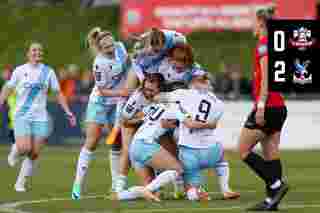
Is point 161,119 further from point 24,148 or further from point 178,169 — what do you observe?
point 24,148

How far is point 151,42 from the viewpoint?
45.1 ft

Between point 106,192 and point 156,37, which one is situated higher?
point 156,37

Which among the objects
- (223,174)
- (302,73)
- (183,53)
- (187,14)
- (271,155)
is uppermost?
(187,14)

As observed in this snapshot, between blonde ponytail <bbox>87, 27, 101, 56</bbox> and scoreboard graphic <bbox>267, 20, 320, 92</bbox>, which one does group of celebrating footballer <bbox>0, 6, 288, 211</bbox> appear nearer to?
blonde ponytail <bbox>87, 27, 101, 56</bbox>

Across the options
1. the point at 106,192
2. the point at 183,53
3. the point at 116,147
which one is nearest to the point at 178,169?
the point at 183,53

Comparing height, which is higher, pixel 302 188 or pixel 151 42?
pixel 151 42

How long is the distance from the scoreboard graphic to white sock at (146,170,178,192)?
6.76ft

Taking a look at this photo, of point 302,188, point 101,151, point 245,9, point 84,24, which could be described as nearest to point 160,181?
point 302,188

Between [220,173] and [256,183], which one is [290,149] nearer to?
[256,183]

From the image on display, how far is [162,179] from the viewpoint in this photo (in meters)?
13.3

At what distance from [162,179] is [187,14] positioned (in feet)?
87.0

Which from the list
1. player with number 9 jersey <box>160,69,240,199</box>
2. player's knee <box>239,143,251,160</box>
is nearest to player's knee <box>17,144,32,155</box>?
player with number 9 jersey <box>160,69,240,199</box>

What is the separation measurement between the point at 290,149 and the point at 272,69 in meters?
15.2

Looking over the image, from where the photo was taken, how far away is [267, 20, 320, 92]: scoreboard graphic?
38.2ft
